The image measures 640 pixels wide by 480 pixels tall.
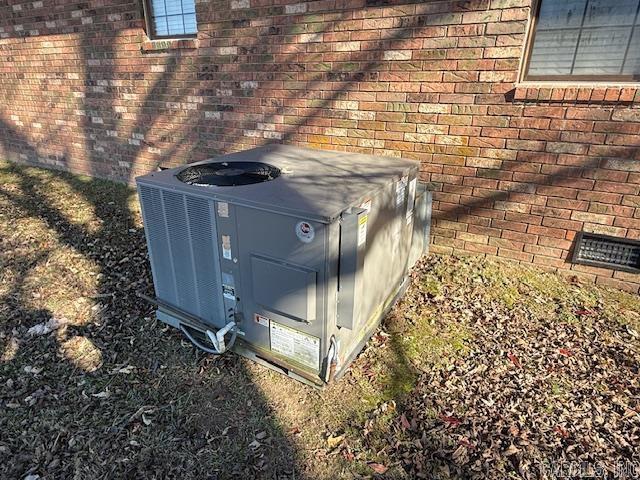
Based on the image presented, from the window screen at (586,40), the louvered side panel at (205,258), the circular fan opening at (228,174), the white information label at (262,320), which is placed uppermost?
the window screen at (586,40)

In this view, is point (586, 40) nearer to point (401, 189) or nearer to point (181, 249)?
point (401, 189)

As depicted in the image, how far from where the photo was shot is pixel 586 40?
9.00 ft

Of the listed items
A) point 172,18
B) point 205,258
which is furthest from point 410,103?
point 172,18

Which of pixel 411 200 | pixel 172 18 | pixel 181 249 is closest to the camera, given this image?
pixel 181 249

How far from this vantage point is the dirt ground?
75.3 inches

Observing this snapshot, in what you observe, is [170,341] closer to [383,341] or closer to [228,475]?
[228,475]

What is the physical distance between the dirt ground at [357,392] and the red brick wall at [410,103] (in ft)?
1.76

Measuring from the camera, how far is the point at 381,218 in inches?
92.2

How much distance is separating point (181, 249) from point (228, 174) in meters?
0.56

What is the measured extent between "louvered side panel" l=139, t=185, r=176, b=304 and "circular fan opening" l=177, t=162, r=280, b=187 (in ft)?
0.69

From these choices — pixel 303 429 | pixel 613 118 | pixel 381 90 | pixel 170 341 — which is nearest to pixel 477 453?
pixel 303 429

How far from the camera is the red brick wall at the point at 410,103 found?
9.34 ft

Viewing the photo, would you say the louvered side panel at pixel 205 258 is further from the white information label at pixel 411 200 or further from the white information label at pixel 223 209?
the white information label at pixel 411 200

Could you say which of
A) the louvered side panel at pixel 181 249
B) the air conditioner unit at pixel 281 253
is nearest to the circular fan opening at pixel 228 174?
the air conditioner unit at pixel 281 253
